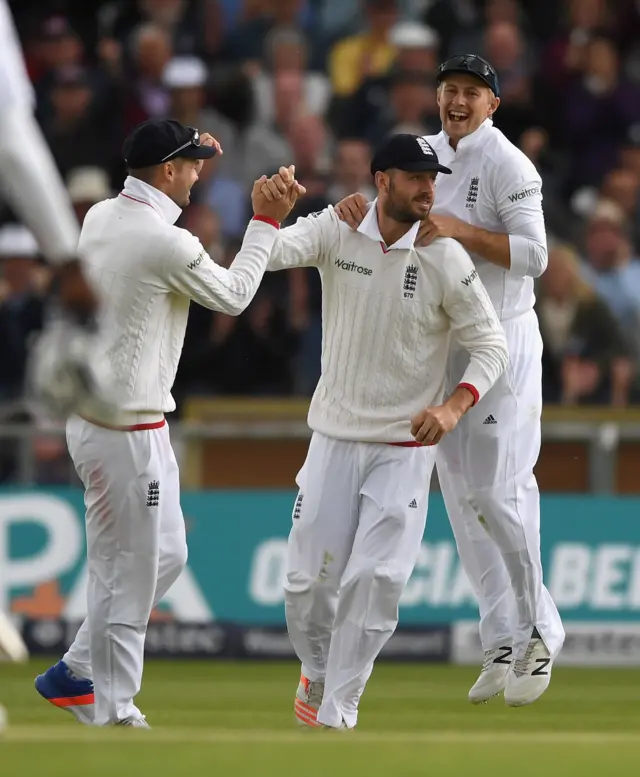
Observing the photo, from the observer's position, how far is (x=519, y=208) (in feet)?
29.1

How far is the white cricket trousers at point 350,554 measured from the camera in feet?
27.0

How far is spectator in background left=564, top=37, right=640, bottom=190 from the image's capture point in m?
15.8

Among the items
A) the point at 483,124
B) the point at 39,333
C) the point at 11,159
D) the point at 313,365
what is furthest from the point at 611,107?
the point at 11,159

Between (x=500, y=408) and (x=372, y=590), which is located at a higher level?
(x=500, y=408)

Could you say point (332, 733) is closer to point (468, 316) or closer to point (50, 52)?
point (468, 316)

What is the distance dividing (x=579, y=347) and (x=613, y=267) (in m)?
1.14

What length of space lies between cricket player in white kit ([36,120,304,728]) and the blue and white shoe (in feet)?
A: 0.86

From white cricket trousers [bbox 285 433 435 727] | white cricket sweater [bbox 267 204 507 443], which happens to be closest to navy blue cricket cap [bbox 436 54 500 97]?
white cricket sweater [bbox 267 204 507 443]

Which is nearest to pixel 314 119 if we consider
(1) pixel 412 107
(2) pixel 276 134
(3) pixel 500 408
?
(2) pixel 276 134

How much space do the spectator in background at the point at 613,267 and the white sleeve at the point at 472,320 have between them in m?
5.53

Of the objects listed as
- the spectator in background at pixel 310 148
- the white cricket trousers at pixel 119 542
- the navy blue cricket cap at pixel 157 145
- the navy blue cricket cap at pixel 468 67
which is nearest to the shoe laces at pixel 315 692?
the white cricket trousers at pixel 119 542

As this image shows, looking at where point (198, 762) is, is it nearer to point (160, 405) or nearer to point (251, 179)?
point (160, 405)

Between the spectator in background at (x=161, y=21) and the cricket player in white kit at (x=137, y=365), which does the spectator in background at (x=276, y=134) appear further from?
the cricket player in white kit at (x=137, y=365)

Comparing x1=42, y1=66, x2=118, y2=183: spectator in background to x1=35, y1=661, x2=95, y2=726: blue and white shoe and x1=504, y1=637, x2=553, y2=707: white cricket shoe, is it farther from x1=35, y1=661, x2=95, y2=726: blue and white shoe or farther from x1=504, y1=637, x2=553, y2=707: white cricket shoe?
x1=35, y1=661, x2=95, y2=726: blue and white shoe
